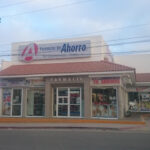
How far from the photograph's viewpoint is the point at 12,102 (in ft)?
77.6

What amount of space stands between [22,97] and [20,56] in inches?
184

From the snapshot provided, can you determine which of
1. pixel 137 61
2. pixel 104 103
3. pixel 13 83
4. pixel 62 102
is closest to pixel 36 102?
pixel 62 102

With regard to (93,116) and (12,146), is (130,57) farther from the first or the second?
(12,146)

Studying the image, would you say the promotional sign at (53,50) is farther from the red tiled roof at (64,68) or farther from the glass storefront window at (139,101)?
the glass storefront window at (139,101)

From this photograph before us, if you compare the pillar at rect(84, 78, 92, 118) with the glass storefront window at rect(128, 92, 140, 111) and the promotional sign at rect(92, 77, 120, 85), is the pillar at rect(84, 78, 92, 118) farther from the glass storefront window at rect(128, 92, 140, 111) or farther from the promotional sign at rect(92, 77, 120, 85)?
Result: the glass storefront window at rect(128, 92, 140, 111)

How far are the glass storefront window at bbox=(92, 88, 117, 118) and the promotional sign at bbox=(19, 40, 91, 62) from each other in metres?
3.95

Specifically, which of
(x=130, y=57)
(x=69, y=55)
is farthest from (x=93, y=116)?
(x=130, y=57)

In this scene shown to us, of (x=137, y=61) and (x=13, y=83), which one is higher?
(x=137, y=61)

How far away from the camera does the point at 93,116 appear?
21.0 meters

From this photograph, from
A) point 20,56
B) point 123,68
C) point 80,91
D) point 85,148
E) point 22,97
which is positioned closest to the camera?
point 85,148

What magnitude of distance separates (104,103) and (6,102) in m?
9.66

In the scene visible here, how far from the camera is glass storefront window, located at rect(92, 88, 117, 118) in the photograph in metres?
20.8

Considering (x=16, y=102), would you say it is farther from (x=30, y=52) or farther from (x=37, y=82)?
(x=30, y=52)

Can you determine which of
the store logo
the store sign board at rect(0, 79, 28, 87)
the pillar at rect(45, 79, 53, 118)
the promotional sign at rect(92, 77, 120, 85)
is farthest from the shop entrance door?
the store logo
